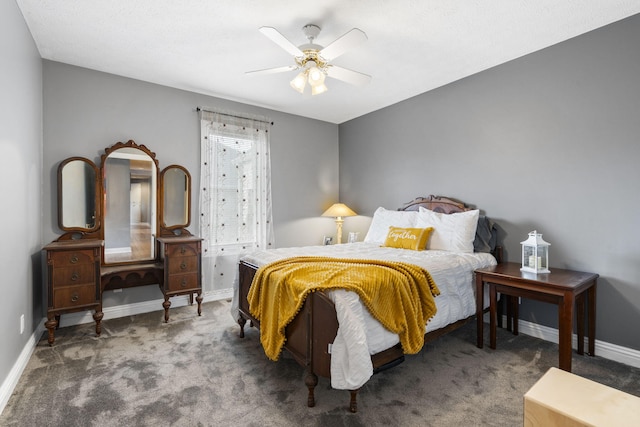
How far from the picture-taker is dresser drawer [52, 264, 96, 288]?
274 centimetres

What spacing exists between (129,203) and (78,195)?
0.45 meters

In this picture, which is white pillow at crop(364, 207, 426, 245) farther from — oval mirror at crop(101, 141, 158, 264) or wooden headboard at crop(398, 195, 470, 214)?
oval mirror at crop(101, 141, 158, 264)

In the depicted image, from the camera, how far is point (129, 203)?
3449 millimetres

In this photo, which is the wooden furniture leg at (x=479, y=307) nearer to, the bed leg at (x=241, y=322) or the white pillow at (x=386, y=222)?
the white pillow at (x=386, y=222)

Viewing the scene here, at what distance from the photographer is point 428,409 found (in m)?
1.87

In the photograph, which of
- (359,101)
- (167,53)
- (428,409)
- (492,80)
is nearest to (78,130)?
(167,53)

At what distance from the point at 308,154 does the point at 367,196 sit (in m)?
1.14

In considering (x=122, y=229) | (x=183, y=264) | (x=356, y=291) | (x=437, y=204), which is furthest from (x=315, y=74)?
(x=122, y=229)

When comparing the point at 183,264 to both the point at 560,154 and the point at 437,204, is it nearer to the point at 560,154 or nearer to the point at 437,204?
the point at 437,204

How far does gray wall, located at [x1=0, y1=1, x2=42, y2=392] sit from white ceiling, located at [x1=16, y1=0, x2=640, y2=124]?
1.13 feet

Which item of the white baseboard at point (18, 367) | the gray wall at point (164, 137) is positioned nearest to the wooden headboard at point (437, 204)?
the gray wall at point (164, 137)

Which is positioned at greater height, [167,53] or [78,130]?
[167,53]

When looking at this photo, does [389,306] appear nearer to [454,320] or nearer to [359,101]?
[454,320]

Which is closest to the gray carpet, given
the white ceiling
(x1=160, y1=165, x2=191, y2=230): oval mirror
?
(x1=160, y1=165, x2=191, y2=230): oval mirror
